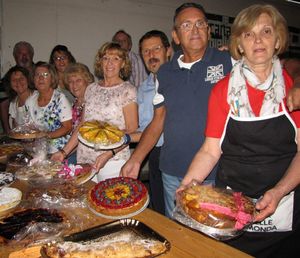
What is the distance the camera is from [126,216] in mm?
1646

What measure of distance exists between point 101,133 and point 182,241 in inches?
50.4

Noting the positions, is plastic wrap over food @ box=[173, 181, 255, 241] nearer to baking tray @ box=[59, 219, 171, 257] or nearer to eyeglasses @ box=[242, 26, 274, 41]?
baking tray @ box=[59, 219, 171, 257]

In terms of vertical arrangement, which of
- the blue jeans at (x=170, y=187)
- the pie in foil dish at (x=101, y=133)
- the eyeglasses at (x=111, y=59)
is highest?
the eyeglasses at (x=111, y=59)

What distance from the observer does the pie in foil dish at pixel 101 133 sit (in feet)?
8.02

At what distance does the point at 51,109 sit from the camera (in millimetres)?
3443

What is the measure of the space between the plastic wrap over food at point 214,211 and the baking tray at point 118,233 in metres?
0.18

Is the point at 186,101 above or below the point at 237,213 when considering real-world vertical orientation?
above

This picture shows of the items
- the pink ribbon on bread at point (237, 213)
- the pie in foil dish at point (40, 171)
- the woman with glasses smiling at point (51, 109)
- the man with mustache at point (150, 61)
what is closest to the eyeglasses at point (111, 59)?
the man with mustache at point (150, 61)

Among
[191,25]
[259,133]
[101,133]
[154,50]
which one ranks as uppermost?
[191,25]

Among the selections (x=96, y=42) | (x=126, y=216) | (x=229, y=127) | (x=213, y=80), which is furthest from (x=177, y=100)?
(x=96, y=42)

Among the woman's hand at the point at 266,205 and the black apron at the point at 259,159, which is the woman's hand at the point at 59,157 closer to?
the black apron at the point at 259,159

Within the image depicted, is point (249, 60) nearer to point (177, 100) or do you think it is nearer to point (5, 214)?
point (177, 100)

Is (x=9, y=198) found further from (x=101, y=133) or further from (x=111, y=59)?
(x=111, y=59)

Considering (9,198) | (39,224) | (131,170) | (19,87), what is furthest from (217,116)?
(19,87)
